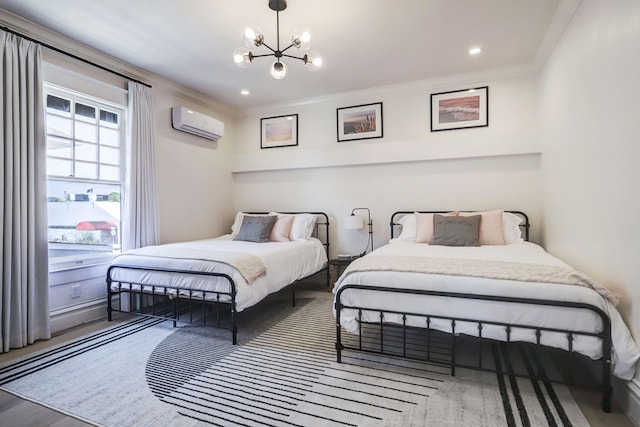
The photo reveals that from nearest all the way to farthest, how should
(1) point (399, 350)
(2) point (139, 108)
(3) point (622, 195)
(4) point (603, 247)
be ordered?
(3) point (622, 195) < (4) point (603, 247) < (1) point (399, 350) < (2) point (139, 108)

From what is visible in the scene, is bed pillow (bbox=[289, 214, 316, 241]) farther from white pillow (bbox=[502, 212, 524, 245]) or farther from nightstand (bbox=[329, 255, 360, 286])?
white pillow (bbox=[502, 212, 524, 245])

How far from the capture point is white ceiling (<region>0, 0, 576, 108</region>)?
249 centimetres

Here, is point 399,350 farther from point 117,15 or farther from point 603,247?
point 117,15

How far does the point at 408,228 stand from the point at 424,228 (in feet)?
0.79

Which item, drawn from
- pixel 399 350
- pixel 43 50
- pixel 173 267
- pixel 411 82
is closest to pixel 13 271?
pixel 173 267

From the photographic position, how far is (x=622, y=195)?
1.76m

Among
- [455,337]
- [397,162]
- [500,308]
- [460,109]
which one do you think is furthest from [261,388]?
[460,109]

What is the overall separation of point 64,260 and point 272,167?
2777mm

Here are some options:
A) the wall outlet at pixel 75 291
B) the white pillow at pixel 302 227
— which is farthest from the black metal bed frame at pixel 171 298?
the white pillow at pixel 302 227

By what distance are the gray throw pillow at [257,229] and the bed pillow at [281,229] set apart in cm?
5

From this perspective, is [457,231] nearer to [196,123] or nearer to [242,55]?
[242,55]

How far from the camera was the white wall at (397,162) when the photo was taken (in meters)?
3.69

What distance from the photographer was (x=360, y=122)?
174 inches

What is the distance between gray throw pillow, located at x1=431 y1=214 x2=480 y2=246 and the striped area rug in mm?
1479
